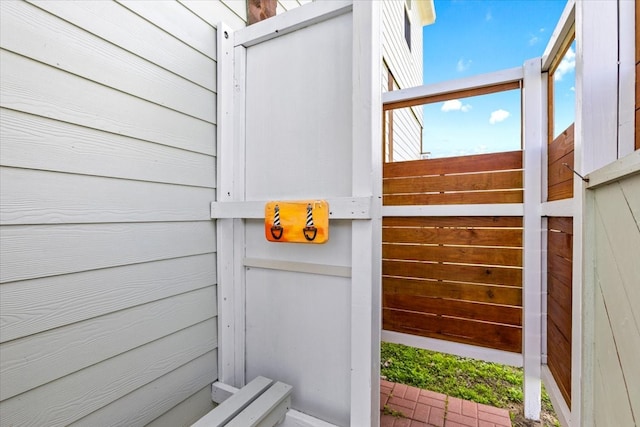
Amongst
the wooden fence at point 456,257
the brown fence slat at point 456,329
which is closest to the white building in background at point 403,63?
the wooden fence at point 456,257

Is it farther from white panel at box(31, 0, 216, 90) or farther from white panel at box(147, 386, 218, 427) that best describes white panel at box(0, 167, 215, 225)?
white panel at box(147, 386, 218, 427)

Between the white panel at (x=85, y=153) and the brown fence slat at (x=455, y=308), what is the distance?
188 centimetres

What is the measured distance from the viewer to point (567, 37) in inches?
57.8

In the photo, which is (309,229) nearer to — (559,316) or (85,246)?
(85,246)

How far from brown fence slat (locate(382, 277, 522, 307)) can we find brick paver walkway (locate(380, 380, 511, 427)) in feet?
2.28

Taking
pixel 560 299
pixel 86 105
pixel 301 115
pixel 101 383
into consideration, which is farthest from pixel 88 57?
pixel 560 299

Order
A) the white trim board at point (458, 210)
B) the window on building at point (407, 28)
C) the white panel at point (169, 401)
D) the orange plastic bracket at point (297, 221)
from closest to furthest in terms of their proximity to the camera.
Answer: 1. the white panel at point (169, 401)
2. the orange plastic bracket at point (297, 221)
3. the white trim board at point (458, 210)
4. the window on building at point (407, 28)

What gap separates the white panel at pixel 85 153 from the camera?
2.77 feet

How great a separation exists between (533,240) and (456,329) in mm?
864

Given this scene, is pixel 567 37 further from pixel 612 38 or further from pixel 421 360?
pixel 421 360

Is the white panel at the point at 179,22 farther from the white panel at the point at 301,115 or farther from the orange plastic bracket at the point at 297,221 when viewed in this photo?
the orange plastic bracket at the point at 297,221

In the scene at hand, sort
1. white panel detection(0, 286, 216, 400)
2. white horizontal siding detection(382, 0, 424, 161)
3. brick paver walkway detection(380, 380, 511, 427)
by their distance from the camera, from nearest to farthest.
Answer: white panel detection(0, 286, 216, 400)
brick paver walkway detection(380, 380, 511, 427)
white horizontal siding detection(382, 0, 424, 161)

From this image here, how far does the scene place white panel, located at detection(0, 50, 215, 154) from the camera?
2.76 feet

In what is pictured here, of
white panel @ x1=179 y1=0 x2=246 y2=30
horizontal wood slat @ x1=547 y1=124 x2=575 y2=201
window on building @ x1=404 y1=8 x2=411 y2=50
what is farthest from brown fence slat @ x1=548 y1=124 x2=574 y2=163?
window on building @ x1=404 y1=8 x2=411 y2=50
